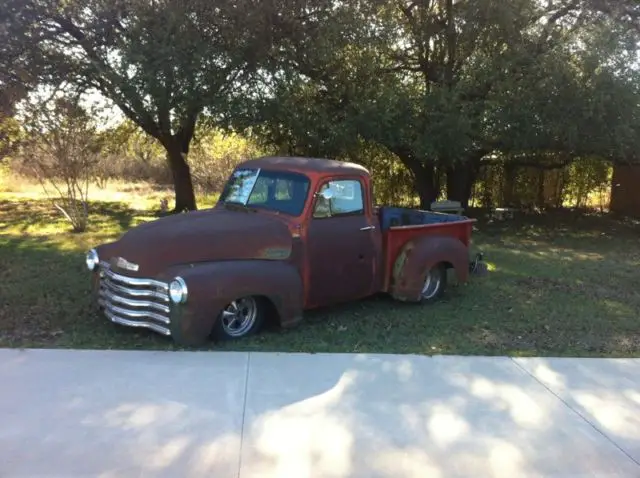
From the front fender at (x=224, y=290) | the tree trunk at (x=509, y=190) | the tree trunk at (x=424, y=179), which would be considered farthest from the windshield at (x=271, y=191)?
the tree trunk at (x=509, y=190)

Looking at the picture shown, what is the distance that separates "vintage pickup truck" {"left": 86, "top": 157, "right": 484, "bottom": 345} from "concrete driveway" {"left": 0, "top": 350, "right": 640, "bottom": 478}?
1.72 feet

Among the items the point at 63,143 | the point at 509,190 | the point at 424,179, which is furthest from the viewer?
the point at 509,190

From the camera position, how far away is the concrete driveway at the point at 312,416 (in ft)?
11.7

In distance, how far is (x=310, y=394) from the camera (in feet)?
14.8

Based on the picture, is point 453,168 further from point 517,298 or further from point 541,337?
point 541,337

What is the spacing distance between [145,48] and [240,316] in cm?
735

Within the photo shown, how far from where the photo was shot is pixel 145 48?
37.4 ft

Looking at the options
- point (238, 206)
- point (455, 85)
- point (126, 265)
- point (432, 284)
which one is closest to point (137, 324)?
point (126, 265)

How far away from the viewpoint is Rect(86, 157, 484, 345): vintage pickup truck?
536 cm

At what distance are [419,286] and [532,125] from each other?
6796 millimetres

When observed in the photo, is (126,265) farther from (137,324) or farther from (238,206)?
(238,206)

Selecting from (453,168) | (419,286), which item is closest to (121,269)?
(419,286)

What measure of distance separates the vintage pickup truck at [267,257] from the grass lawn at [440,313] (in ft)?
0.88

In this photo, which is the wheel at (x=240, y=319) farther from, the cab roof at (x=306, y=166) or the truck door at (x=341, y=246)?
the cab roof at (x=306, y=166)
